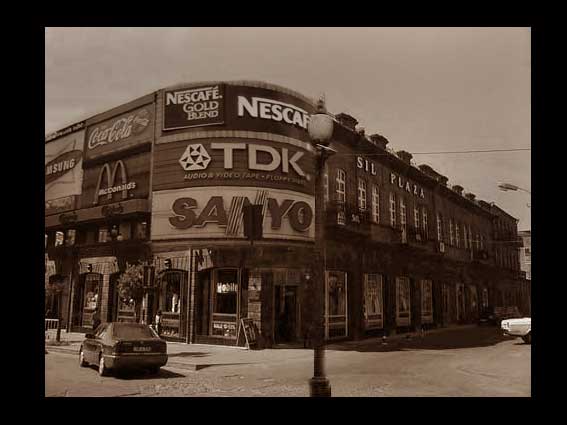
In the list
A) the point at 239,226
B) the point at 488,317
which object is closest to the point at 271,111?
the point at 239,226

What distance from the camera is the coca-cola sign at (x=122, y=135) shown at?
15.4 metres

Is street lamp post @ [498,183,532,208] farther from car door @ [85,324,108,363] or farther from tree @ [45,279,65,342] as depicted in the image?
tree @ [45,279,65,342]

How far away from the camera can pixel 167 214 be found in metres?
16.0

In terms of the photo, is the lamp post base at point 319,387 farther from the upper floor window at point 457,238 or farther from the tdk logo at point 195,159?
the tdk logo at point 195,159

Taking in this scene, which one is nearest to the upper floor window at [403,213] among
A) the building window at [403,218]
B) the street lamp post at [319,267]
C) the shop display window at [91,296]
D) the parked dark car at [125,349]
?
the building window at [403,218]

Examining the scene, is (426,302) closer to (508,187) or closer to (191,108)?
(508,187)

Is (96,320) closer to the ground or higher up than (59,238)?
closer to the ground

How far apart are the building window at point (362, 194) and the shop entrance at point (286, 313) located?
4.09m

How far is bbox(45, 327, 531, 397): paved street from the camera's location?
29.0 ft

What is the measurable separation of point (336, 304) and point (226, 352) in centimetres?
488

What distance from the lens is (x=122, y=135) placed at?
52.9 feet
